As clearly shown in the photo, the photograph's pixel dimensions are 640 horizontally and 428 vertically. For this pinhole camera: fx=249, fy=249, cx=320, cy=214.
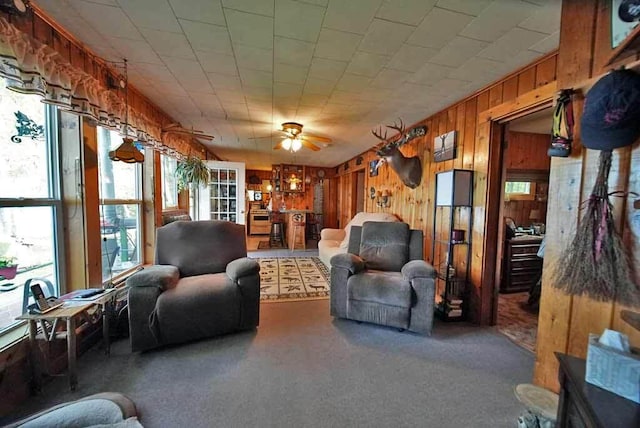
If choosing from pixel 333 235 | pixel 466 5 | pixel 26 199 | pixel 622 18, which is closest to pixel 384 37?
pixel 466 5

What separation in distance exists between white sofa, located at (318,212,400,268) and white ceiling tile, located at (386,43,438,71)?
2.31 meters

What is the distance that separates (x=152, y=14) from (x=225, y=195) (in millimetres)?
3566

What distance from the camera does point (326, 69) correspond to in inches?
84.4

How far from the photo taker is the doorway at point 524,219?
3068mm

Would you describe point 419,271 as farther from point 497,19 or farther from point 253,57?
point 253,57

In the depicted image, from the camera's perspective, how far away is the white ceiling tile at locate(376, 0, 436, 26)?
4.58 feet

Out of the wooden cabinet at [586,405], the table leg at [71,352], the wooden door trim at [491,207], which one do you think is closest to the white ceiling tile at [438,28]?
the wooden door trim at [491,207]

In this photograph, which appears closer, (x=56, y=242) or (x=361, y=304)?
(x=56, y=242)

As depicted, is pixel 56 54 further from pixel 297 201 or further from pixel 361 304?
pixel 297 201

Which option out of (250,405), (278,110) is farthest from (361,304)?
(278,110)

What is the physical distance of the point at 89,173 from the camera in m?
2.04

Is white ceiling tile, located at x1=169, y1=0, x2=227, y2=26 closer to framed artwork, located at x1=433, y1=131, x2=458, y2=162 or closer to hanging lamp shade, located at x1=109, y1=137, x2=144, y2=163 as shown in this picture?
hanging lamp shade, located at x1=109, y1=137, x2=144, y2=163

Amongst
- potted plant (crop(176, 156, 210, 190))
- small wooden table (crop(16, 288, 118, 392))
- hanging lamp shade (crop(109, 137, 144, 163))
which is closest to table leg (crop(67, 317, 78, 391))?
small wooden table (crop(16, 288, 118, 392))

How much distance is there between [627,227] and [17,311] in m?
3.59
